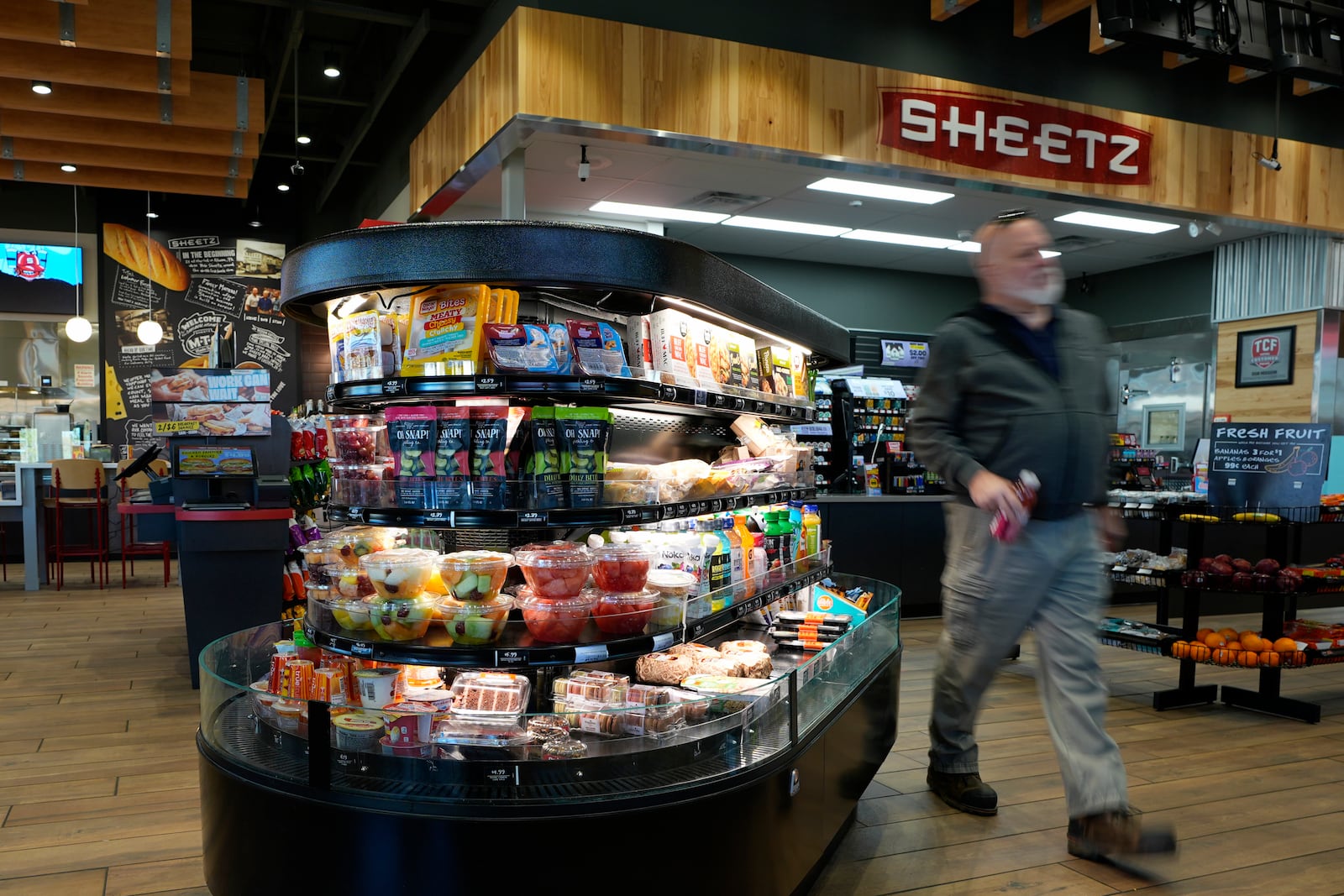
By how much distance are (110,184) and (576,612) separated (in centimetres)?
878

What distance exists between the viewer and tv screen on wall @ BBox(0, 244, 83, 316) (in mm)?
10516

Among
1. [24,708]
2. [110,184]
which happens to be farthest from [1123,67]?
[110,184]

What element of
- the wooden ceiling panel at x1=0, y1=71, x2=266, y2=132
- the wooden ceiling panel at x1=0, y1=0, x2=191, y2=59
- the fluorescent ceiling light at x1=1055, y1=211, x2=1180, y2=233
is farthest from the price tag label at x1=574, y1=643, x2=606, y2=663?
the fluorescent ceiling light at x1=1055, y1=211, x2=1180, y2=233

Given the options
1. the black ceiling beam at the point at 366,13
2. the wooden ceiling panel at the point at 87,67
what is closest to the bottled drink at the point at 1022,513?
the black ceiling beam at the point at 366,13

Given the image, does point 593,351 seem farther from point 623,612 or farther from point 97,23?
point 97,23

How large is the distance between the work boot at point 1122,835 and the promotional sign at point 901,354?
6969mm

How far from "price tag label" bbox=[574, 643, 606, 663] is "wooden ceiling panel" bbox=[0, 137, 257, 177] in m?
7.65

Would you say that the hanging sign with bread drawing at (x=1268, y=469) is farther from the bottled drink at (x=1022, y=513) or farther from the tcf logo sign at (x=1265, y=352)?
the tcf logo sign at (x=1265, y=352)

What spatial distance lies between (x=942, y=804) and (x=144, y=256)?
10.7m

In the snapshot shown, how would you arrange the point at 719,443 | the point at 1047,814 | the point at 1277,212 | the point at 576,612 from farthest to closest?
the point at 1277,212 < the point at 719,443 < the point at 1047,814 < the point at 576,612

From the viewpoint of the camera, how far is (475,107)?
18.7ft

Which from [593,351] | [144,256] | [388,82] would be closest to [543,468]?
A: [593,351]

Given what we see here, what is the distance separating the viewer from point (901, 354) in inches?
355

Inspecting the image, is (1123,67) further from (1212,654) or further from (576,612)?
(576,612)
